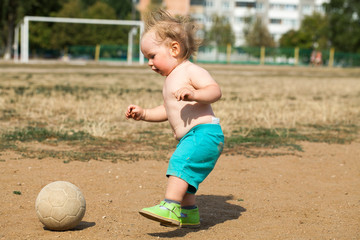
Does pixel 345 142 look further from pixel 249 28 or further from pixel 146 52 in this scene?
pixel 249 28

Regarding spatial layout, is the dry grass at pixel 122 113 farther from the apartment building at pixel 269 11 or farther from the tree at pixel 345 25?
the apartment building at pixel 269 11

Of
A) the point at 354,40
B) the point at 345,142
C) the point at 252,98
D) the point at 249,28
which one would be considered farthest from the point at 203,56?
the point at 345,142

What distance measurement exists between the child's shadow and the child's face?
1.28m

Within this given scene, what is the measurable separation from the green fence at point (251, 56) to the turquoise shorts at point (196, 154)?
166ft

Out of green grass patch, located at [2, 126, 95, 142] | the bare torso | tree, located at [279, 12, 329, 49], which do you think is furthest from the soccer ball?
tree, located at [279, 12, 329, 49]

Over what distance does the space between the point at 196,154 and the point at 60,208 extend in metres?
1.11

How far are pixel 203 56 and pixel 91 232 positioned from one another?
56783mm

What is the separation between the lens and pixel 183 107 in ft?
15.1

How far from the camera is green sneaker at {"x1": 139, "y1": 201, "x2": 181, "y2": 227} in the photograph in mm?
4211

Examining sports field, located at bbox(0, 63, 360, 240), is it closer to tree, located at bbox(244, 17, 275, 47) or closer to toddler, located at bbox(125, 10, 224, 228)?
toddler, located at bbox(125, 10, 224, 228)

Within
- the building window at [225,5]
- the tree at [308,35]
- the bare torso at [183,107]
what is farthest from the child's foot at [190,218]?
the building window at [225,5]

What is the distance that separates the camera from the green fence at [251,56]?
5610 centimetres

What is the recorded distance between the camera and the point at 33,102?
13469mm

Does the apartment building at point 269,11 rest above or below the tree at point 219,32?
above
